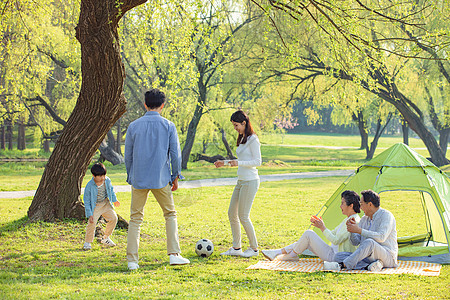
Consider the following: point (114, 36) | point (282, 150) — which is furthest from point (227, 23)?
point (282, 150)

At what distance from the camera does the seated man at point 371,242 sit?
5.70 m

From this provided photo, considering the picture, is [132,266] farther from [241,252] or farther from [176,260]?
[241,252]

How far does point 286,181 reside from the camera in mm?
18234

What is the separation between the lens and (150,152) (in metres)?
5.39

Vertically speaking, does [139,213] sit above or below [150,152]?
below

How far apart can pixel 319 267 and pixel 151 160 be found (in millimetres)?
2431

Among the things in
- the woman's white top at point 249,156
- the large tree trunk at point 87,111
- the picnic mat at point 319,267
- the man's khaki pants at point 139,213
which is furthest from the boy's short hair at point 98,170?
the picnic mat at point 319,267

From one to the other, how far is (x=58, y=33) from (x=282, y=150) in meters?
28.4

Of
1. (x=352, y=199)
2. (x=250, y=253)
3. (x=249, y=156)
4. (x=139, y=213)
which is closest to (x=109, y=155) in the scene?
(x=250, y=253)

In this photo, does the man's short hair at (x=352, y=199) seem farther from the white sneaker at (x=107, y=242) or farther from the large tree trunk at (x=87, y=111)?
the large tree trunk at (x=87, y=111)

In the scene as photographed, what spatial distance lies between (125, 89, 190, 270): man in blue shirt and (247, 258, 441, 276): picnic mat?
136 cm

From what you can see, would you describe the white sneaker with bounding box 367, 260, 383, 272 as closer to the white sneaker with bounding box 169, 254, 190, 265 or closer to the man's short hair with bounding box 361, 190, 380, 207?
the man's short hair with bounding box 361, 190, 380, 207

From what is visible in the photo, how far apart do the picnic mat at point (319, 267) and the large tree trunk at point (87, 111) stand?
353cm

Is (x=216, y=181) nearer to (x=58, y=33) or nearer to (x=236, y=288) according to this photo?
(x=58, y=33)
